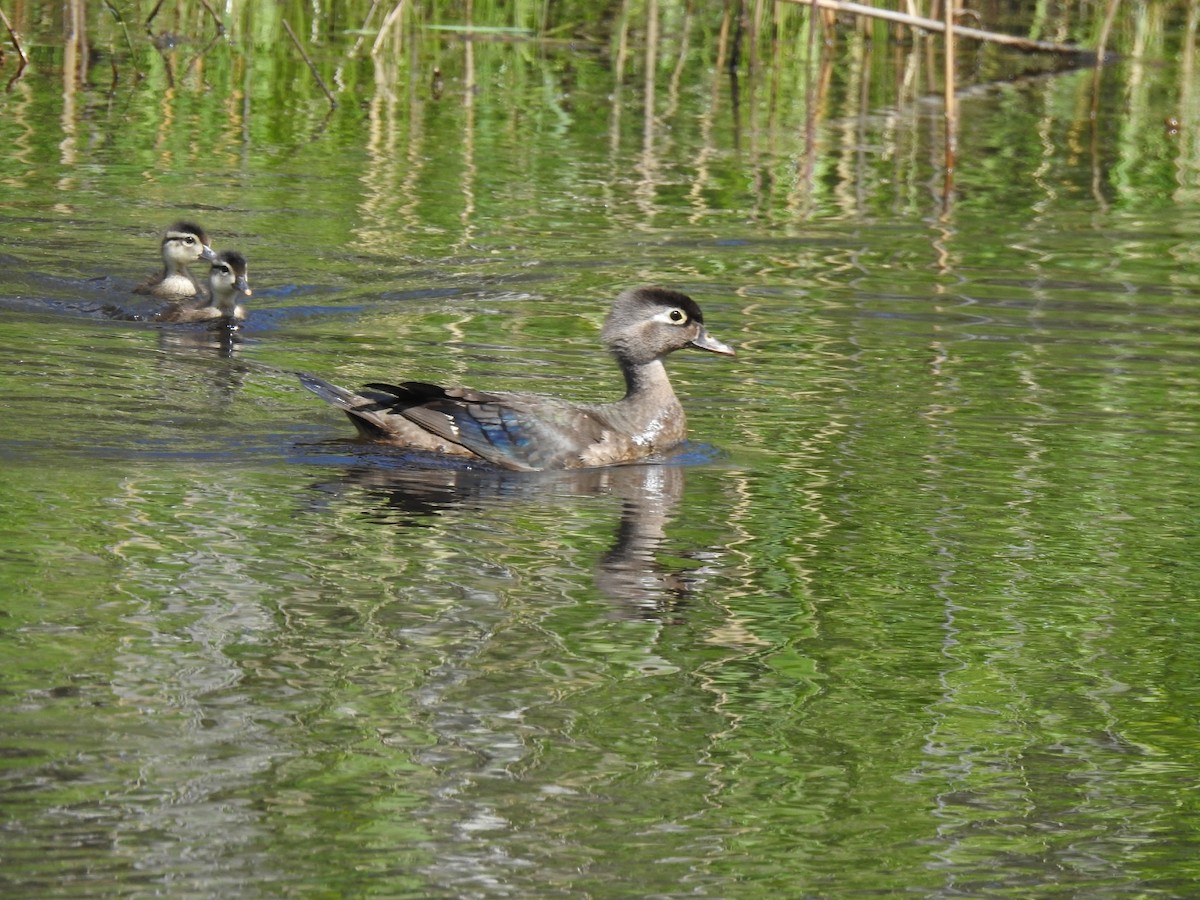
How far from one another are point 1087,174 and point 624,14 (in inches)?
284

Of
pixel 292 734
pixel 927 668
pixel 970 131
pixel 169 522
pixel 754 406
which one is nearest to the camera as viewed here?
pixel 292 734

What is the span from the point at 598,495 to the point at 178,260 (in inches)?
195

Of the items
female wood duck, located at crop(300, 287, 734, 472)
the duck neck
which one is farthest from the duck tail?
the duck neck

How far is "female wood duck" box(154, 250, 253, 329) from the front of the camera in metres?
12.1

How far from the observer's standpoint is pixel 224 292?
39.8 ft

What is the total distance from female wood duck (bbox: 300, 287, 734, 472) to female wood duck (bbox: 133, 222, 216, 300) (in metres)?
3.45

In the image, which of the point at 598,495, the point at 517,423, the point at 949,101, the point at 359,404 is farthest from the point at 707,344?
the point at 949,101

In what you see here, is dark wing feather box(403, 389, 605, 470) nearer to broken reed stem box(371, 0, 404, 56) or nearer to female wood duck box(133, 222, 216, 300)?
female wood duck box(133, 222, 216, 300)

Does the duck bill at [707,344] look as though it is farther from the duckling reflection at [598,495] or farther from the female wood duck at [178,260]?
the female wood duck at [178,260]

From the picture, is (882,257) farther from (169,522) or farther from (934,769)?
(934,769)

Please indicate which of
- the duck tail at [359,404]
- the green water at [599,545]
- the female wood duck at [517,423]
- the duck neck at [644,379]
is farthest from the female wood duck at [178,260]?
the duck neck at [644,379]

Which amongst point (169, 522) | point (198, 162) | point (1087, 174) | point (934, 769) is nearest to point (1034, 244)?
point (1087, 174)

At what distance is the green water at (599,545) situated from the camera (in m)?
5.16

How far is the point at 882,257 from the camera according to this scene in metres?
13.7
